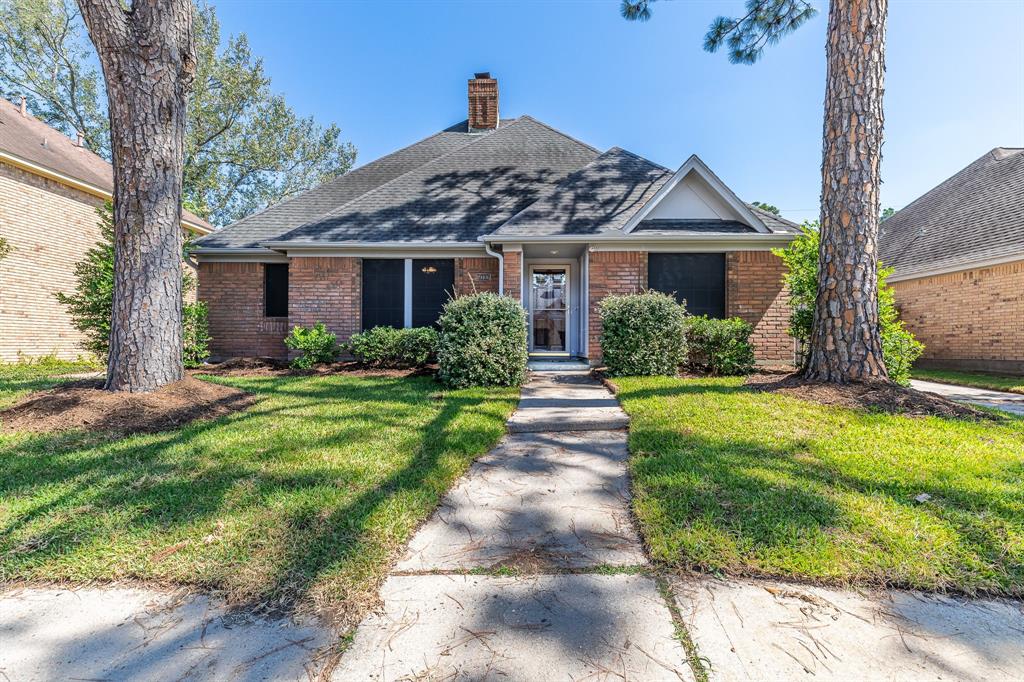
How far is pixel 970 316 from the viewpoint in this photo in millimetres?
11500

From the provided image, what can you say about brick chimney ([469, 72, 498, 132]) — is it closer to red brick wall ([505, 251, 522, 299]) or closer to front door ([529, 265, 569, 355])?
front door ([529, 265, 569, 355])

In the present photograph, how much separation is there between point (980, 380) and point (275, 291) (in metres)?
16.5

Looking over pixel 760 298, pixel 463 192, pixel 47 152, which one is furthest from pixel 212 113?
pixel 760 298

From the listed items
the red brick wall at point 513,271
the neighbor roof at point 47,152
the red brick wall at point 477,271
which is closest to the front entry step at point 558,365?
the red brick wall at point 513,271

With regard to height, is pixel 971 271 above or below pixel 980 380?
above

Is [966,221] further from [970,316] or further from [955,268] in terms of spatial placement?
[970,316]

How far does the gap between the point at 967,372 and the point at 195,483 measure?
1647 cm

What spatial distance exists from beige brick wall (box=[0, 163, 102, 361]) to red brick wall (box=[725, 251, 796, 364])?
15.6 m

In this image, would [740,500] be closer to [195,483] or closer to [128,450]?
[195,483]

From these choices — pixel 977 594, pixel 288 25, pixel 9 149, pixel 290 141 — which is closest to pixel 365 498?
pixel 977 594

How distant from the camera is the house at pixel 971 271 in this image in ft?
34.7

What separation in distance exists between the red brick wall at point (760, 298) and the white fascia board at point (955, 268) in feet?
8.96

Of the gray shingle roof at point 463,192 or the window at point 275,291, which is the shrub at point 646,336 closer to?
the gray shingle roof at point 463,192

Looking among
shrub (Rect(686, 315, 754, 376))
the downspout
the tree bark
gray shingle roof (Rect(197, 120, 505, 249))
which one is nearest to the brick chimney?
gray shingle roof (Rect(197, 120, 505, 249))
